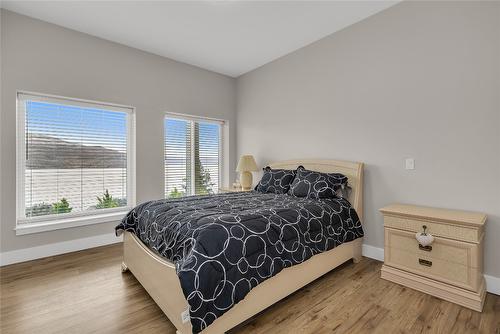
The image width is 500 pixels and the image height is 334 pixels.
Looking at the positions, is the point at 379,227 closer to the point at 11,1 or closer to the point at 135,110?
the point at 135,110

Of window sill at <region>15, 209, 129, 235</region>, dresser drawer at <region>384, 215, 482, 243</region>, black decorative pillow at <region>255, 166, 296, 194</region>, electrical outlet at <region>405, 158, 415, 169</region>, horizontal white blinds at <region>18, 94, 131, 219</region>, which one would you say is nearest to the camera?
dresser drawer at <region>384, 215, 482, 243</region>

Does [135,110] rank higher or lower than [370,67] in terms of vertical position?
lower

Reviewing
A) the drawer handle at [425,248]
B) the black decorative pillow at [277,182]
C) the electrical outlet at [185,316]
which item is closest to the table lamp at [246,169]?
the black decorative pillow at [277,182]

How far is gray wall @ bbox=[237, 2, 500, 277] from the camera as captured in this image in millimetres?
2082

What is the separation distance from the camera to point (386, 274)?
7.49ft

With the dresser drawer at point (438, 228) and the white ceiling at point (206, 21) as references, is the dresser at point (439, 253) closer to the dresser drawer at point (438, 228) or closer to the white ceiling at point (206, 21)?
the dresser drawer at point (438, 228)

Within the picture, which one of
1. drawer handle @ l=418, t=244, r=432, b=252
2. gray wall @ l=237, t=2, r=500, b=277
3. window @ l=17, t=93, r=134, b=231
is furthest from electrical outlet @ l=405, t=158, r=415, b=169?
window @ l=17, t=93, r=134, b=231

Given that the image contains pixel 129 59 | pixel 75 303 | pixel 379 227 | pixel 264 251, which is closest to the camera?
pixel 264 251

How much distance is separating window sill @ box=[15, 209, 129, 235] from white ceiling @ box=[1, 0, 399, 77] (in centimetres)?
235

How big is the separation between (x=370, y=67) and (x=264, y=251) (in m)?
2.44

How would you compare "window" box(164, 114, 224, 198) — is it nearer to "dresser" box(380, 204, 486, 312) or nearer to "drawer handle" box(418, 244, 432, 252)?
"dresser" box(380, 204, 486, 312)

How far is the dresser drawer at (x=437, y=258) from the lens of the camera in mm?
1859

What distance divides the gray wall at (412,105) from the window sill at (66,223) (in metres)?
2.70

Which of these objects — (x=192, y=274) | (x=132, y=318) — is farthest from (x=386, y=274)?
(x=132, y=318)
